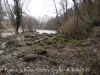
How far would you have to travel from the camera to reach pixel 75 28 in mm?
9570

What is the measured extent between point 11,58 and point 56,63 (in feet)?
7.32

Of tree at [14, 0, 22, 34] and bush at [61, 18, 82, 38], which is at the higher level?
tree at [14, 0, 22, 34]

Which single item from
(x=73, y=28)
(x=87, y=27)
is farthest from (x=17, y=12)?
(x=87, y=27)

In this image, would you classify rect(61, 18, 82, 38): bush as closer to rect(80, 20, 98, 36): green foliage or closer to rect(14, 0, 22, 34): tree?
rect(80, 20, 98, 36): green foliage

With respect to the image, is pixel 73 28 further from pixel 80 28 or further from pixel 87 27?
pixel 87 27

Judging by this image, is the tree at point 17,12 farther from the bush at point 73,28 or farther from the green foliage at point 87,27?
the green foliage at point 87,27

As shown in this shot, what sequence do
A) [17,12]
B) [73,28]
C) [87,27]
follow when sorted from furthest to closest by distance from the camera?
[17,12]
[73,28]
[87,27]

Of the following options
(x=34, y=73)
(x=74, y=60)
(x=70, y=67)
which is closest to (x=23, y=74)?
(x=34, y=73)

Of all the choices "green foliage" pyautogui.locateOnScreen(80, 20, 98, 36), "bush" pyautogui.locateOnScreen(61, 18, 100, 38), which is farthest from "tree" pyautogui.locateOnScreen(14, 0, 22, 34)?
"green foliage" pyautogui.locateOnScreen(80, 20, 98, 36)

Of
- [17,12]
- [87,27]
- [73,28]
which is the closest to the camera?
[87,27]

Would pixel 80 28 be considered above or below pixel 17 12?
below

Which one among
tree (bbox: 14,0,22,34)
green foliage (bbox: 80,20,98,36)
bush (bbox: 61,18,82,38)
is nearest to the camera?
green foliage (bbox: 80,20,98,36)

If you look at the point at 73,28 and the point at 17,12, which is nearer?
the point at 73,28

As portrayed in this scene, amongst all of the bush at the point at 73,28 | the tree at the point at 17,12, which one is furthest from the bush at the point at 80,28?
the tree at the point at 17,12
